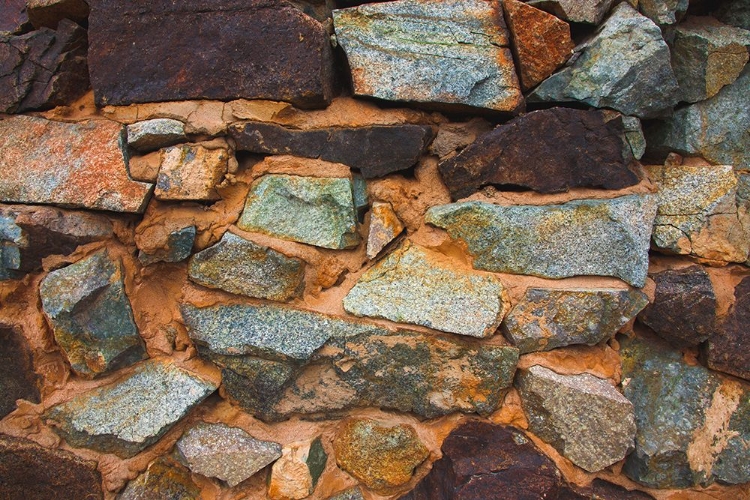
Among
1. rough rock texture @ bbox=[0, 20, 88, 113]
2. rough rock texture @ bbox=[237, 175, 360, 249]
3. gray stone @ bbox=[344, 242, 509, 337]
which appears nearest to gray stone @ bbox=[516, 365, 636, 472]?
gray stone @ bbox=[344, 242, 509, 337]

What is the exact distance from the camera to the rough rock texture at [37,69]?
5.08ft

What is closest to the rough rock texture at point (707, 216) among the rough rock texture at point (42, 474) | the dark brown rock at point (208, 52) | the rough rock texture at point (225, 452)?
the dark brown rock at point (208, 52)

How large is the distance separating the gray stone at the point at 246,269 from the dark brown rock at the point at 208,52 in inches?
17.1

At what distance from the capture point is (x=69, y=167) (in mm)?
1492

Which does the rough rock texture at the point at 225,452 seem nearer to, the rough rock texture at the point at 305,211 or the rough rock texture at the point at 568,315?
the rough rock texture at the point at 305,211

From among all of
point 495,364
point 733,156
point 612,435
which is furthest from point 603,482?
point 733,156

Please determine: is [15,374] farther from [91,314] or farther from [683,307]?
[683,307]

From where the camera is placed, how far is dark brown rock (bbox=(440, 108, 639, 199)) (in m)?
1.45

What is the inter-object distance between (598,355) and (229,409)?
1.09m

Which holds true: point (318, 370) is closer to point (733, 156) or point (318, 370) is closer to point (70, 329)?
A: point (70, 329)

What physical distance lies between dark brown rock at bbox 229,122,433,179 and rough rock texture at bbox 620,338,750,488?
91cm

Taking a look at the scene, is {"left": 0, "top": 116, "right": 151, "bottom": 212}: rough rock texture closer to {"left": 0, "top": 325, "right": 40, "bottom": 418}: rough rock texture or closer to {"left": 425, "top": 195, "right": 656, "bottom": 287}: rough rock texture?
{"left": 0, "top": 325, "right": 40, "bottom": 418}: rough rock texture

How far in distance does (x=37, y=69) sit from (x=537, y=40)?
1.47 metres

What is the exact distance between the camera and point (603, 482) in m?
1.45
